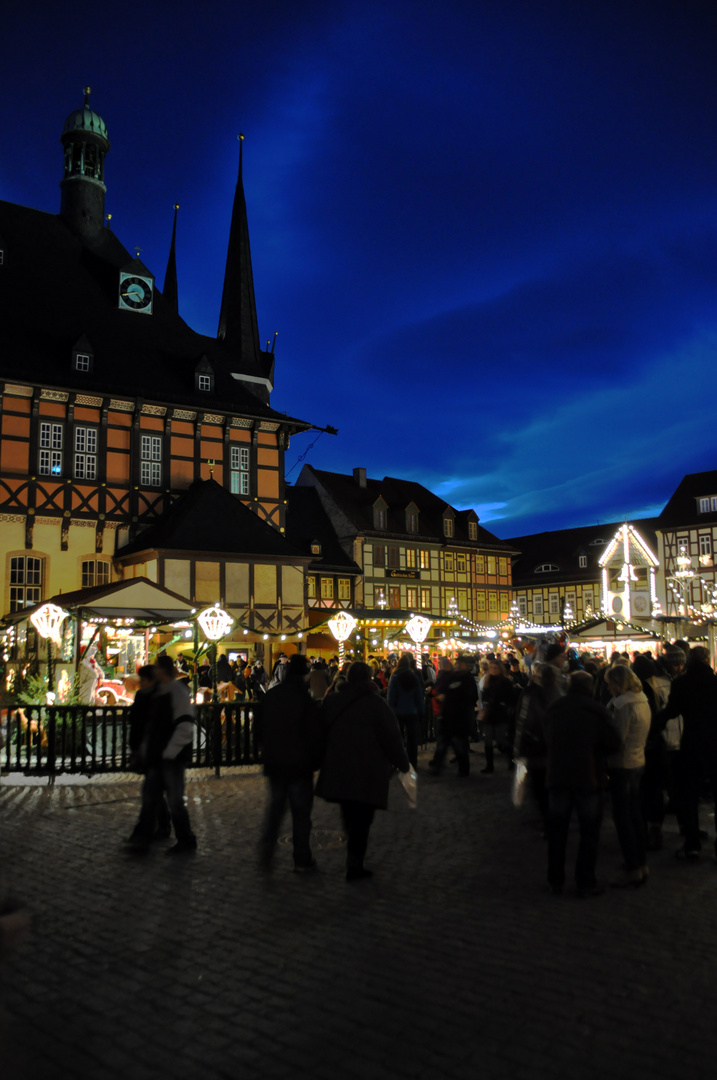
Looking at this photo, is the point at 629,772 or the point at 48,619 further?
the point at 48,619

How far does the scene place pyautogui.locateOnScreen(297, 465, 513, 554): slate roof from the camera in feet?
163

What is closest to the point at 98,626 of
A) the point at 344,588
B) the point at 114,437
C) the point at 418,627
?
the point at 418,627

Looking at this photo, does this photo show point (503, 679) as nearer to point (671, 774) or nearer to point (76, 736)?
point (671, 774)

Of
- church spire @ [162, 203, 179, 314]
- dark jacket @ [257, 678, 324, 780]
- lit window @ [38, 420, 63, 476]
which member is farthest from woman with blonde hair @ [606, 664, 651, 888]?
church spire @ [162, 203, 179, 314]

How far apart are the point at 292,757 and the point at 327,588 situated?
1562 inches

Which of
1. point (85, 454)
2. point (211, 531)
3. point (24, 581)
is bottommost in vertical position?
point (24, 581)

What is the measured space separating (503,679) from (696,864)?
500 cm

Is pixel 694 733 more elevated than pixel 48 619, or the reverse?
pixel 48 619

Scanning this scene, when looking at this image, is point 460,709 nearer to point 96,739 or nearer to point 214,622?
point 96,739

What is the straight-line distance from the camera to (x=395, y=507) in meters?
51.8

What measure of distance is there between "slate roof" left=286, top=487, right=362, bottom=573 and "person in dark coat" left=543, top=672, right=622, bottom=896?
39.3m

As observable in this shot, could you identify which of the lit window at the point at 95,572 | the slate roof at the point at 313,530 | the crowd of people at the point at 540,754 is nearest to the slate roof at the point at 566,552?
the slate roof at the point at 313,530

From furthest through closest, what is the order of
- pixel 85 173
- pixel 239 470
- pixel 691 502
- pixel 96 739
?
pixel 691 502, pixel 85 173, pixel 239 470, pixel 96 739

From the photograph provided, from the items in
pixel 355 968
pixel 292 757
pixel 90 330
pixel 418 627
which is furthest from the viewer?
pixel 90 330
